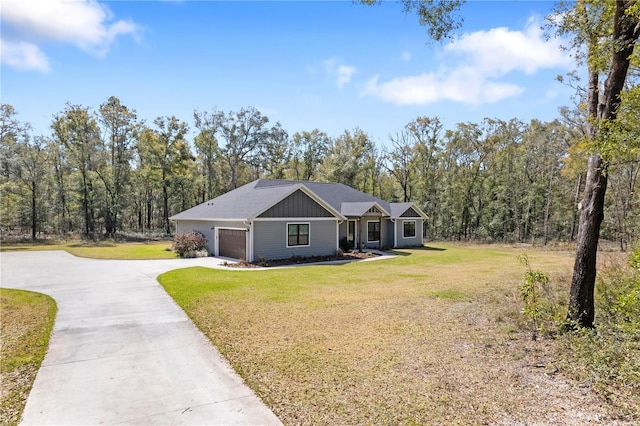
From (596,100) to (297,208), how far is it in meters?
14.6

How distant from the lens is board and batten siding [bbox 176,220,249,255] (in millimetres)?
20219

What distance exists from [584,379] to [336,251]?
55.9 feet

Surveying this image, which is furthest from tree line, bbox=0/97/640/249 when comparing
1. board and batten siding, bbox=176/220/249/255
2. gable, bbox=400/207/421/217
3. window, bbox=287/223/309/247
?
window, bbox=287/223/309/247

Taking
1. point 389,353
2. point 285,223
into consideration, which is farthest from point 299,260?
point 389,353

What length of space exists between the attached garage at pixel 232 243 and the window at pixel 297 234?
2412 mm

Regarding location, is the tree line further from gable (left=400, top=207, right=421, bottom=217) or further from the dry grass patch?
the dry grass patch

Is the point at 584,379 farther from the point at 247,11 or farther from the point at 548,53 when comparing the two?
the point at 247,11

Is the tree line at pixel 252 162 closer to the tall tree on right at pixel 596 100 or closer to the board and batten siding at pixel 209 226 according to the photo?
the board and batten siding at pixel 209 226

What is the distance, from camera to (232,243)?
2053 cm

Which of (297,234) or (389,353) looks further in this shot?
(297,234)

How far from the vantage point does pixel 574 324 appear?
672 centimetres

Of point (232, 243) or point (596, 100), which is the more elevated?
point (596, 100)

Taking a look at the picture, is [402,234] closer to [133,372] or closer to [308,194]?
[308,194]

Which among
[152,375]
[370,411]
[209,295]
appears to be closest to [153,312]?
[209,295]
